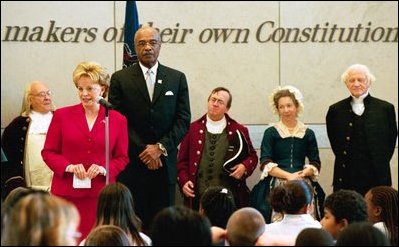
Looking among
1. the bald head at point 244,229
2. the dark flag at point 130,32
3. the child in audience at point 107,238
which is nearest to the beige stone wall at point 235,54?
the dark flag at point 130,32

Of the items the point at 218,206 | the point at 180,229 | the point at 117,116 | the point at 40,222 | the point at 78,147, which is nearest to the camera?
the point at 40,222

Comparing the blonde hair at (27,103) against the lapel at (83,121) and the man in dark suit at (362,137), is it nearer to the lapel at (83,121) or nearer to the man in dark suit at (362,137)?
the lapel at (83,121)

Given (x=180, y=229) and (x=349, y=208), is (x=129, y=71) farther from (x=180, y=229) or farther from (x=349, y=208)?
(x=180, y=229)

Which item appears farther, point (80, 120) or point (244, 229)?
point (80, 120)

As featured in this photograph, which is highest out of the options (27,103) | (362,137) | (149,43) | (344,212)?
(149,43)

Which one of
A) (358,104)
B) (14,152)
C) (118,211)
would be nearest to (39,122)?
(14,152)

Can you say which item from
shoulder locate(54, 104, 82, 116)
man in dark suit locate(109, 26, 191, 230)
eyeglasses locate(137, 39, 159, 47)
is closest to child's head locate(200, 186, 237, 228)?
shoulder locate(54, 104, 82, 116)

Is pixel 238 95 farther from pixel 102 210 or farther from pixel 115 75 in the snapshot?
pixel 102 210

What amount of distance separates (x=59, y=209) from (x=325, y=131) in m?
5.53

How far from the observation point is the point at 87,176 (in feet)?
21.1

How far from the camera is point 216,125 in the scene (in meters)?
8.23

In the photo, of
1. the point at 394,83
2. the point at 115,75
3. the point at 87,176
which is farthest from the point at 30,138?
the point at 394,83

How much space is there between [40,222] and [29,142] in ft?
14.3

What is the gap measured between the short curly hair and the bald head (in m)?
0.83
